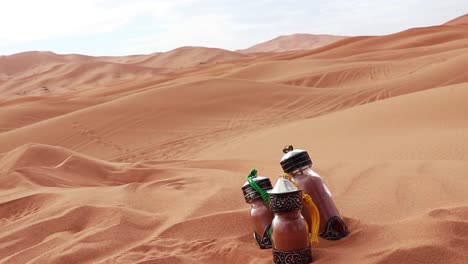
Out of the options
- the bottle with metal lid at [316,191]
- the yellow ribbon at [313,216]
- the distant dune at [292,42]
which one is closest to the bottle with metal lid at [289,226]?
the yellow ribbon at [313,216]

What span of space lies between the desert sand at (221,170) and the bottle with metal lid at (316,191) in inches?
3.0

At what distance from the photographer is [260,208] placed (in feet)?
8.26

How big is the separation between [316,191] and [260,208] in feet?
0.95

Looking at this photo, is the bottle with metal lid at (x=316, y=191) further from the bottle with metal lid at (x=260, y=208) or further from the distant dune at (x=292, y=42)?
the distant dune at (x=292, y=42)

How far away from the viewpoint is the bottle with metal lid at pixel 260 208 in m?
2.49

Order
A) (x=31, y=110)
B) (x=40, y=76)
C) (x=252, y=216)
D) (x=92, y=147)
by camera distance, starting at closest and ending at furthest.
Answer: (x=252, y=216), (x=92, y=147), (x=31, y=110), (x=40, y=76)

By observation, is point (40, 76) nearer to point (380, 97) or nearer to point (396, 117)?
point (380, 97)

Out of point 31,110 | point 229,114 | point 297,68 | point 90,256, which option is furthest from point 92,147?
point 297,68

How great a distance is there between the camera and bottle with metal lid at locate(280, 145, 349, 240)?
2.45m

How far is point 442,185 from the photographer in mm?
3432

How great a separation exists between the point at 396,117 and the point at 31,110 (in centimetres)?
1018

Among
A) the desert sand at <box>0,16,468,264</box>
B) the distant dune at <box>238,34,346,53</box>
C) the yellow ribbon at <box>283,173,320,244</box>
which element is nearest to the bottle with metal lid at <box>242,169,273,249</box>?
the desert sand at <box>0,16,468,264</box>

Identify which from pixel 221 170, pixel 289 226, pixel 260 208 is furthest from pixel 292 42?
pixel 289 226

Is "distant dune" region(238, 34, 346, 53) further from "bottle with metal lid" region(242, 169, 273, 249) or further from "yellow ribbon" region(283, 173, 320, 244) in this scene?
"yellow ribbon" region(283, 173, 320, 244)
